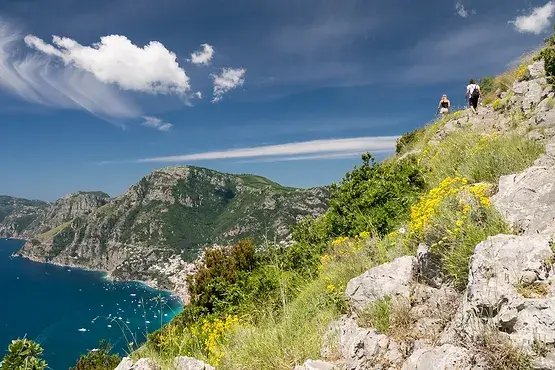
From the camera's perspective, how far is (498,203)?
590 centimetres

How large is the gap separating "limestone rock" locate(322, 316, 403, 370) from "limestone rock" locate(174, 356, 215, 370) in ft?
5.66

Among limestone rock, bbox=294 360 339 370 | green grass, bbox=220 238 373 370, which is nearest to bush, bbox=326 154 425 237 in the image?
green grass, bbox=220 238 373 370

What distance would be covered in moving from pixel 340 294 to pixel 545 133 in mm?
7078

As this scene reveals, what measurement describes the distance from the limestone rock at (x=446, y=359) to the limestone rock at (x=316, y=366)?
3.29 feet

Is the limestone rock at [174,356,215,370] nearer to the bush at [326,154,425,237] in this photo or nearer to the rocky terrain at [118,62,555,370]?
the rocky terrain at [118,62,555,370]

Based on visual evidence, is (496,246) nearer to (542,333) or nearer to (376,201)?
(542,333)

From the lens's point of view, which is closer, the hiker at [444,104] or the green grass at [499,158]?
the green grass at [499,158]

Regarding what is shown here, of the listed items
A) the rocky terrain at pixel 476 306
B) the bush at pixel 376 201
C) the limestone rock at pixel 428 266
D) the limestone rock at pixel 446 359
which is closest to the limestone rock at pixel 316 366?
the rocky terrain at pixel 476 306

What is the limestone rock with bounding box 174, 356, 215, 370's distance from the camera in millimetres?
5408

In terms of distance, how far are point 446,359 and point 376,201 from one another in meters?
9.93

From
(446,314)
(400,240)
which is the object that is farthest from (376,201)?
(446,314)

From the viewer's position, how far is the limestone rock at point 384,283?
5457 millimetres

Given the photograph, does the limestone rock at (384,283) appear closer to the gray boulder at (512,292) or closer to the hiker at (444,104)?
the gray boulder at (512,292)

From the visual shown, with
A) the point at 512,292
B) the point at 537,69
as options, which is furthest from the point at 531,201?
the point at 537,69
